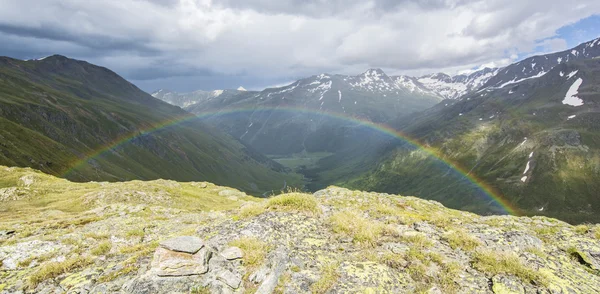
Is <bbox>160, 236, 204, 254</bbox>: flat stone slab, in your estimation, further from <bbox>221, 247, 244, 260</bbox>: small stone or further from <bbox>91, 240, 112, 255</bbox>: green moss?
<bbox>91, 240, 112, 255</bbox>: green moss

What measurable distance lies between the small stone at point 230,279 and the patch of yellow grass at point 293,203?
563 centimetres

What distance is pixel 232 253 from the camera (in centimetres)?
1016

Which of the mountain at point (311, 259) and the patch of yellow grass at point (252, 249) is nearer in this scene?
the mountain at point (311, 259)

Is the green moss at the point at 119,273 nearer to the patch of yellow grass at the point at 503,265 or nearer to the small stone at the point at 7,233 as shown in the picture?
the patch of yellow grass at the point at 503,265

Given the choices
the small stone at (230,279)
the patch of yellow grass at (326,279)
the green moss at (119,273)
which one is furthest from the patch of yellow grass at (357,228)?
the green moss at (119,273)

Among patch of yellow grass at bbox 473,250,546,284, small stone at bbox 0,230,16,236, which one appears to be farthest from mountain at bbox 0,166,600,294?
small stone at bbox 0,230,16,236

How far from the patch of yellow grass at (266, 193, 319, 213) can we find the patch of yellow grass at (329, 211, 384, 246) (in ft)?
5.56

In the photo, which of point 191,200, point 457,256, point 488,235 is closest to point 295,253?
point 457,256

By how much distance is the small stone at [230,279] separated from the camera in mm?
8766

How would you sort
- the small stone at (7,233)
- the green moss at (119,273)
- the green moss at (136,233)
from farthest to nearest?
1. the small stone at (7,233)
2. the green moss at (136,233)
3. the green moss at (119,273)

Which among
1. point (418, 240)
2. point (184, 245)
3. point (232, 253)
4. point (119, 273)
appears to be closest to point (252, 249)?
point (232, 253)

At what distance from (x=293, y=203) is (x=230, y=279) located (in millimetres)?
6592

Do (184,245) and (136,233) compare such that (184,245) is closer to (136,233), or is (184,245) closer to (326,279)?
(326,279)

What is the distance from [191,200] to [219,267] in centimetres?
4131
